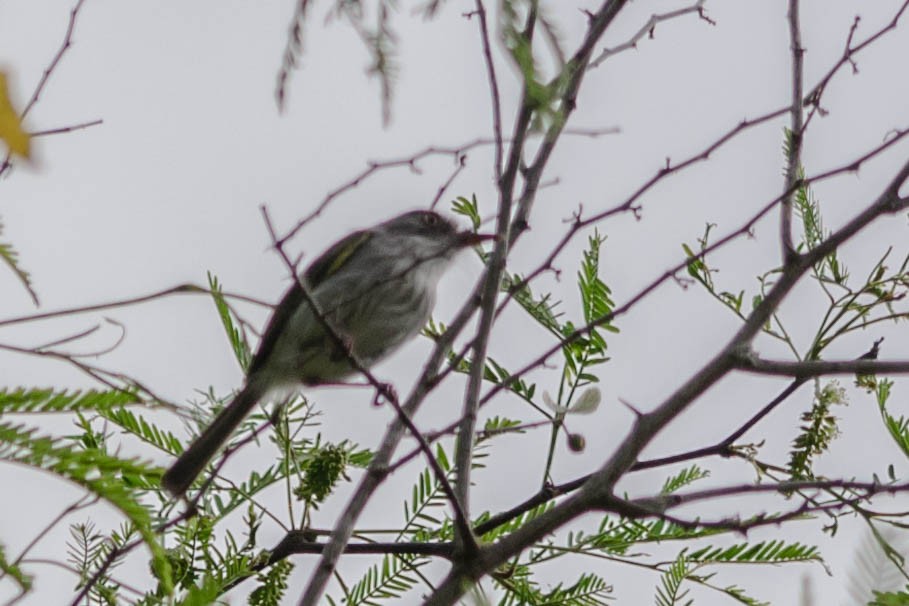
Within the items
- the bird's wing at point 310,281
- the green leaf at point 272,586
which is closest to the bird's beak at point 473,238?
the bird's wing at point 310,281

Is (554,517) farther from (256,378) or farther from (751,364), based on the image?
(256,378)

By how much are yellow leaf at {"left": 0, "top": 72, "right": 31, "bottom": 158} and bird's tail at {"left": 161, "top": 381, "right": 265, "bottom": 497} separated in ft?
5.28

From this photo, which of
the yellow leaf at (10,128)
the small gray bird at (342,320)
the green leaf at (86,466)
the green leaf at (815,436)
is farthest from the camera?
the small gray bird at (342,320)

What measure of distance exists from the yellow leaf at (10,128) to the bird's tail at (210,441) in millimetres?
1608

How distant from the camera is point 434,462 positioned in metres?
2.64

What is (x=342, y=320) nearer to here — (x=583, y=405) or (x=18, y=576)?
(x=583, y=405)

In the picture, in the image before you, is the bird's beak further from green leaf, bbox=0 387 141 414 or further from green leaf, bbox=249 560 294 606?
green leaf, bbox=0 387 141 414

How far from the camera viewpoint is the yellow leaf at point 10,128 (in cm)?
116

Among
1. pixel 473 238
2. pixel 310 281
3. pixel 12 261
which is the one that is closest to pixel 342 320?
pixel 310 281

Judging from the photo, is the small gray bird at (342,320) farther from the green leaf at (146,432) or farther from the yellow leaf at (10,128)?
the yellow leaf at (10,128)

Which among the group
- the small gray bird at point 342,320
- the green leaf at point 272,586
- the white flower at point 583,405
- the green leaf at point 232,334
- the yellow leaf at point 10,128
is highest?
the small gray bird at point 342,320

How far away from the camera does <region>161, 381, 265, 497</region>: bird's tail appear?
130 inches

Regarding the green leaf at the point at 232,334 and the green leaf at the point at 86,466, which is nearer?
the green leaf at the point at 86,466

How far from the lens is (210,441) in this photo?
4.63 m
